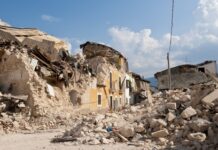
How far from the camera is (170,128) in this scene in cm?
1202

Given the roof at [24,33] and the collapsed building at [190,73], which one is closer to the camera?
the roof at [24,33]

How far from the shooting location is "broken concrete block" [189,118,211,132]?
10961 millimetres

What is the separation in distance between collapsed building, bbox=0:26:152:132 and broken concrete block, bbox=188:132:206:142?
13404 mm

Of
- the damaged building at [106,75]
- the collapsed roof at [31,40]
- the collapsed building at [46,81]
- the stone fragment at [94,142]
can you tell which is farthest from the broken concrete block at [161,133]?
the collapsed roof at [31,40]

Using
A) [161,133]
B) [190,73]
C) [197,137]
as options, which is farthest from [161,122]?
[190,73]

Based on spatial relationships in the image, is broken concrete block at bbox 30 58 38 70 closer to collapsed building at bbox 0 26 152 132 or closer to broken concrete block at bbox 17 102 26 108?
collapsed building at bbox 0 26 152 132

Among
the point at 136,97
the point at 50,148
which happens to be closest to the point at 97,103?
the point at 136,97

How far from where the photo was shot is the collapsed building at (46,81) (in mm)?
22312

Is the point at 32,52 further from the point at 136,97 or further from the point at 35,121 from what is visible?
the point at 136,97

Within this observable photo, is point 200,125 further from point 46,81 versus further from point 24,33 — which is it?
point 24,33

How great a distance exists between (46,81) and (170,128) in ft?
47.5

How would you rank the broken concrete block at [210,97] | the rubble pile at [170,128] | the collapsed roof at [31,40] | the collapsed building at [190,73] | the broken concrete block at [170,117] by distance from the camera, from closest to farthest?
1. the rubble pile at [170,128]
2. the broken concrete block at [210,97]
3. the broken concrete block at [170,117]
4. the collapsed roof at [31,40]
5. the collapsed building at [190,73]

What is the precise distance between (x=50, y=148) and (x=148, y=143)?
12.3 ft

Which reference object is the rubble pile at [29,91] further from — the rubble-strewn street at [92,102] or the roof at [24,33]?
the roof at [24,33]
